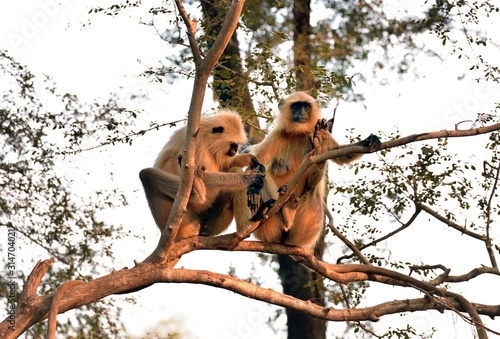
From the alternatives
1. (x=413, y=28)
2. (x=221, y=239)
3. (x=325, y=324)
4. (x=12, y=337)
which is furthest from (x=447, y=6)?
(x=12, y=337)

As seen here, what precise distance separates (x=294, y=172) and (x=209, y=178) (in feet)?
2.52

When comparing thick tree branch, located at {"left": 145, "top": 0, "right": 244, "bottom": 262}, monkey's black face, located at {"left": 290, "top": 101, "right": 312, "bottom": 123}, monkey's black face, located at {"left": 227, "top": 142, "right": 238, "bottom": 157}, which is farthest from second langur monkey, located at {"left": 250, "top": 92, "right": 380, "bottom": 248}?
thick tree branch, located at {"left": 145, "top": 0, "right": 244, "bottom": 262}

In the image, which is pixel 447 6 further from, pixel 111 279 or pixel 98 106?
pixel 111 279

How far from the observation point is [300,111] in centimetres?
614

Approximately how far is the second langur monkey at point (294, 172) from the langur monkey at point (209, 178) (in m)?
0.20

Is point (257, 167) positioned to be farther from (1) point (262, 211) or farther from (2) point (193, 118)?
(2) point (193, 118)

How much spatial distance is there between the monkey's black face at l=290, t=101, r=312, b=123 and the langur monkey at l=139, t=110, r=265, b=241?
41 centimetres

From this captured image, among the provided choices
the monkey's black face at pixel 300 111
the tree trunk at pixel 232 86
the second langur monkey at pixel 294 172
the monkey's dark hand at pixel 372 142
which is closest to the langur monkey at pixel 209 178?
the second langur monkey at pixel 294 172

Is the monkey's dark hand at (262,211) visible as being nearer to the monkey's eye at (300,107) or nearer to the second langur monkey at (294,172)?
the second langur monkey at (294,172)

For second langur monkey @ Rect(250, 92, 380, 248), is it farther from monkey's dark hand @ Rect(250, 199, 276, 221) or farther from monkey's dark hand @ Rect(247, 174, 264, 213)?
monkey's dark hand @ Rect(250, 199, 276, 221)

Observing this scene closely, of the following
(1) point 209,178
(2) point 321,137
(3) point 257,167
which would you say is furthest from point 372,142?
(1) point 209,178

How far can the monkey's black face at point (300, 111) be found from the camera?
20.1 ft

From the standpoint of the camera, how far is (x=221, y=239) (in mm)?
5156

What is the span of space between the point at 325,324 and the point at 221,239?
19.2ft
